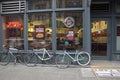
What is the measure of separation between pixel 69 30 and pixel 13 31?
2.90 metres

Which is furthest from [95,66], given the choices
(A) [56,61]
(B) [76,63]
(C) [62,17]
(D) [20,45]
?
(D) [20,45]

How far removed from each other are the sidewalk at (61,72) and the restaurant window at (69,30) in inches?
46.1

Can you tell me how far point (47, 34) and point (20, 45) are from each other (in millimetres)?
1529

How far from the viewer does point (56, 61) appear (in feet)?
45.1

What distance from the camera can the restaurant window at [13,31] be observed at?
14.7 metres

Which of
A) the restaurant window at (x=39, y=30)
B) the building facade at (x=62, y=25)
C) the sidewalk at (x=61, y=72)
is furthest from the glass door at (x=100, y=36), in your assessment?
the restaurant window at (x=39, y=30)

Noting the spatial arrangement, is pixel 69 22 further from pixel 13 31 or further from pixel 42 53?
pixel 13 31

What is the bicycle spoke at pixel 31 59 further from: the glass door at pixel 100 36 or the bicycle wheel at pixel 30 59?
the glass door at pixel 100 36

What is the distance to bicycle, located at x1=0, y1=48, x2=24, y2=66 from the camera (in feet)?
46.6

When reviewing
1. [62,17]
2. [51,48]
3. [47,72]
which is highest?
[62,17]

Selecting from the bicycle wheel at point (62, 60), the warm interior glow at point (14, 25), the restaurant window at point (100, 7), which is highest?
the restaurant window at point (100, 7)

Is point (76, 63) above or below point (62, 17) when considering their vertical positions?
below

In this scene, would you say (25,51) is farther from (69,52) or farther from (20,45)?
(69,52)

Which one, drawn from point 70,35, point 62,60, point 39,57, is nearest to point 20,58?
point 39,57
